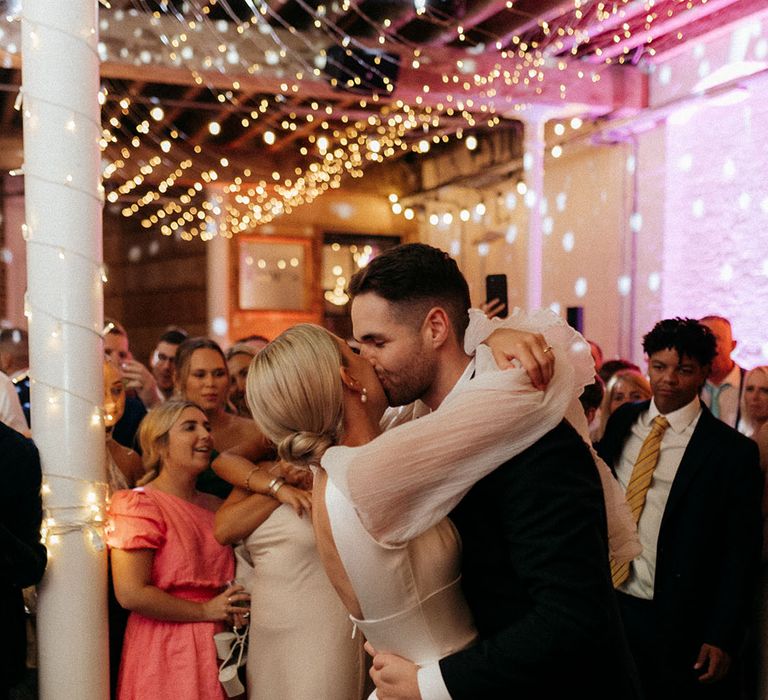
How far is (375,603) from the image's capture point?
1.34 m

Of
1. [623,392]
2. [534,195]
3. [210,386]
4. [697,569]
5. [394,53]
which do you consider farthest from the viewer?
[534,195]

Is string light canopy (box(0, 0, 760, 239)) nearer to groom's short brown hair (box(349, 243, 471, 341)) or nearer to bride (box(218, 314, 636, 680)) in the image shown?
groom's short brown hair (box(349, 243, 471, 341))

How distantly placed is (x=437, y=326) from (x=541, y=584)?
440 mm

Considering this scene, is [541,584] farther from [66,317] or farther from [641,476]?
[641,476]

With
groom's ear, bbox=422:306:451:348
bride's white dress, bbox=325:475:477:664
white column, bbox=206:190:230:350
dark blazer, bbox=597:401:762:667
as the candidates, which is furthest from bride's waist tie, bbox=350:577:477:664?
white column, bbox=206:190:230:350

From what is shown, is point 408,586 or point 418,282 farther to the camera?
point 418,282

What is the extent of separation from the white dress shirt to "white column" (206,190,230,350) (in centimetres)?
718

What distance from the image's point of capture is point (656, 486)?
284 centimetres

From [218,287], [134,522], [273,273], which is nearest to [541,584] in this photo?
[134,522]

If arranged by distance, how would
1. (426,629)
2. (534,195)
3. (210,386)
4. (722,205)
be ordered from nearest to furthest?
1. (426,629)
2. (210,386)
3. (722,205)
4. (534,195)

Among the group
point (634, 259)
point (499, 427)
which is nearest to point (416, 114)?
point (634, 259)

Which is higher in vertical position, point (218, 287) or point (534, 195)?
point (534, 195)

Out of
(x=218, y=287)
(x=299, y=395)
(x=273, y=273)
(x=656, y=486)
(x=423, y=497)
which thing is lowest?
(x=656, y=486)

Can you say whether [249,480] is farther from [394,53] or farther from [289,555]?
[394,53]
